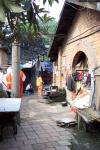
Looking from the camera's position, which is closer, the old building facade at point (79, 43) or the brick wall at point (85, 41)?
the brick wall at point (85, 41)

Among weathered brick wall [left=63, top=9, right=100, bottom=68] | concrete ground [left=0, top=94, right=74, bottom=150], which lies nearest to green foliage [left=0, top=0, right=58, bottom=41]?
concrete ground [left=0, top=94, right=74, bottom=150]

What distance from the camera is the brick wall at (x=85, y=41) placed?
10656 millimetres

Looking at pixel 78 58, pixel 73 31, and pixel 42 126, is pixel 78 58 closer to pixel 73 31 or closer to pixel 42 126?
pixel 73 31

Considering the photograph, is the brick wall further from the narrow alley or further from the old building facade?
the narrow alley

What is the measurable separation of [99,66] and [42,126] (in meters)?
2.72

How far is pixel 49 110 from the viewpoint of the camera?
13.5 meters

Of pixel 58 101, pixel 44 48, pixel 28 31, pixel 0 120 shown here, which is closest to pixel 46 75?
pixel 44 48

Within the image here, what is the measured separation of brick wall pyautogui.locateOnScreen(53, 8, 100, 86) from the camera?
10656 millimetres

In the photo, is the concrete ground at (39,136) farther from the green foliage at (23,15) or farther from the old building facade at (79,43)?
the green foliage at (23,15)

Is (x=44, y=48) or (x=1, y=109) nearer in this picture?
(x=1, y=109)

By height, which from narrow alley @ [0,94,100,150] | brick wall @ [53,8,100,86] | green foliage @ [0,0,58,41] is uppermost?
brick wall @ [53,8,100,86]

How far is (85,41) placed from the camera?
12.0m

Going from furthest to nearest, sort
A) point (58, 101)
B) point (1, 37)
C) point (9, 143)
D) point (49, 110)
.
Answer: point (58, 101) → point (49, 110) → point (9, 143) → point (1, 37)

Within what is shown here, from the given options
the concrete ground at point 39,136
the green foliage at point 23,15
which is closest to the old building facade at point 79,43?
the concrete ground at point 39,136
